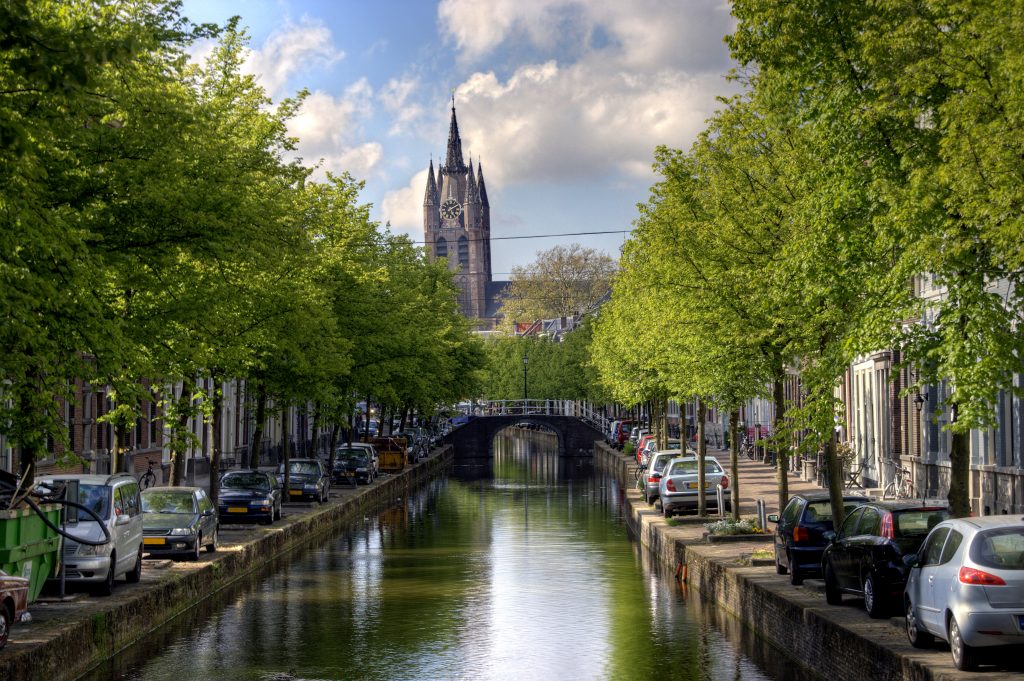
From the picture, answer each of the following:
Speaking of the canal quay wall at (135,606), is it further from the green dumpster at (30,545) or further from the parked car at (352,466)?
the parked car at (352,466)

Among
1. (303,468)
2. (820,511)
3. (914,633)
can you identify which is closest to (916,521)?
(914,633)

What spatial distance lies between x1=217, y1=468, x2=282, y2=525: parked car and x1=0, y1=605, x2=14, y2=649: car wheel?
19705 mm

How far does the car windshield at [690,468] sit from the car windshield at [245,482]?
1036 cm

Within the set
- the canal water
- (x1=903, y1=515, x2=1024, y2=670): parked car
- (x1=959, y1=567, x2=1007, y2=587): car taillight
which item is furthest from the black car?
(x1=959, y1=567, x2=1007, y2=587): car taillight

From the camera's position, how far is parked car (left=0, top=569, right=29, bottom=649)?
15492 mm

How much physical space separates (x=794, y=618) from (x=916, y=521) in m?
2.06

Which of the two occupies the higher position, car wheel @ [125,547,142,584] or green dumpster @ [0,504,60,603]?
green dumpster @ [0,504,60,603]

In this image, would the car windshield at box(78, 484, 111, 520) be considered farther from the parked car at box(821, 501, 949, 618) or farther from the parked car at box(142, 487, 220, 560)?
the parked car at box(821, 501, 949, 618)

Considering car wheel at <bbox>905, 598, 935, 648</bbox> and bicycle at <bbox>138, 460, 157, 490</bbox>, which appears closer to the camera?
car wheel at <bbox>905, 598, 935, 648</bbox>

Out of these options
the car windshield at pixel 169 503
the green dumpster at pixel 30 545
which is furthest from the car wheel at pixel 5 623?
the car windshield at pixel 169 503

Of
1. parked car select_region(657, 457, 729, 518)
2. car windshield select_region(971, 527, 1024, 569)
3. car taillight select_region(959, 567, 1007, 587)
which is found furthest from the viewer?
parked car select_region(657, 457, 729, 518)

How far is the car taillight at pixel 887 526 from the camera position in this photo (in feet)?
57.3

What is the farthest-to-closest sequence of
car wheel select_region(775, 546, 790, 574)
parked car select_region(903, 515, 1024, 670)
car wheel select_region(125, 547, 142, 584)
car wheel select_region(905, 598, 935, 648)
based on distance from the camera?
car wheel select_region(775, 546, 790, 574)
car wheel select_region(125, 547, 142, 584)
car wheel select_region(905, 598, 935, 648)
parked car select_region(903, 515, 1024, 670)

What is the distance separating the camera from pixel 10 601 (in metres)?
16.0
